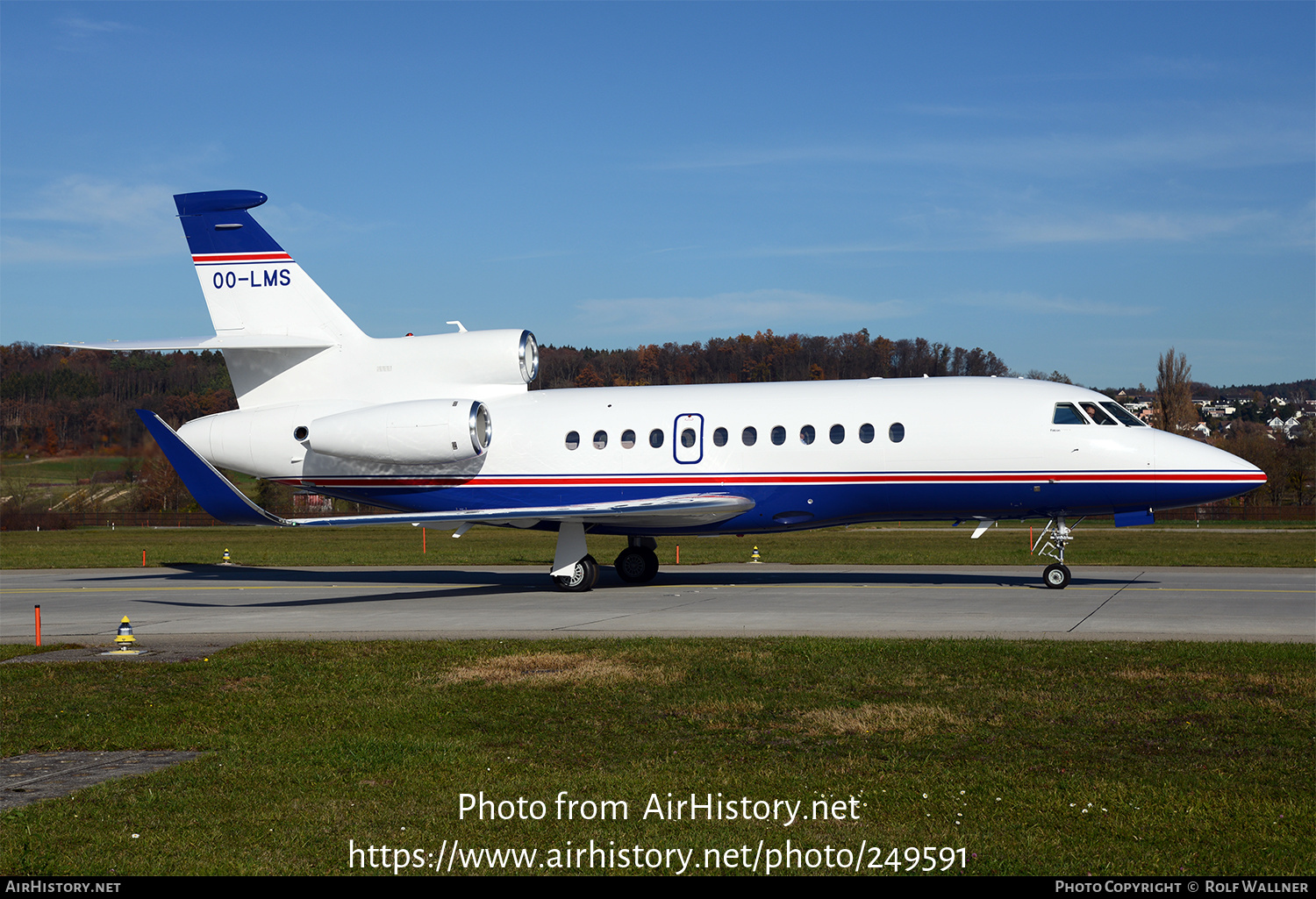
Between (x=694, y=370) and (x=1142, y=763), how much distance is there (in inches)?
2318

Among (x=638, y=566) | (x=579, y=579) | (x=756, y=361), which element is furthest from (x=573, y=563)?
(x=756, y=361)

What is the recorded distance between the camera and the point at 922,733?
9328mm

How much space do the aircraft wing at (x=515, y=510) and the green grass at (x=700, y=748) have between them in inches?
310

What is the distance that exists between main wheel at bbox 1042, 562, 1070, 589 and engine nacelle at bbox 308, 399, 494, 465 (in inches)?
477

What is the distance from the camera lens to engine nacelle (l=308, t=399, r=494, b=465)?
76.6 feet

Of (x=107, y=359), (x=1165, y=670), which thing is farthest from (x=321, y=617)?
(x=107, y=359)

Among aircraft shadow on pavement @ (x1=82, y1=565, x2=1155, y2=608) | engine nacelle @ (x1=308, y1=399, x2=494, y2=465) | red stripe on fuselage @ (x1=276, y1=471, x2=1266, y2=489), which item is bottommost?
aircraft shadow on pavement @ (x1=82, y1=565, x2=1155, y2=608)

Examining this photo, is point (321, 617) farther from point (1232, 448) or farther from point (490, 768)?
point (1232, 448)

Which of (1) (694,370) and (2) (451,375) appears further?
(1) (694,370)

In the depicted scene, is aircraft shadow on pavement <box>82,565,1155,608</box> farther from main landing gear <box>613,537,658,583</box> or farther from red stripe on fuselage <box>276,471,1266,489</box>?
red stripe on fuselage <box>276,471,1266,489</box>

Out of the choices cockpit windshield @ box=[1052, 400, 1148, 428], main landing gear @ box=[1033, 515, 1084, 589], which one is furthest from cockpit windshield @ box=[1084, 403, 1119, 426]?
main landing gear @ box=[1033, 515, 1084, 589]

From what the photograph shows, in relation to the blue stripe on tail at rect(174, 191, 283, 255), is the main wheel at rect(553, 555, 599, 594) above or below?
below

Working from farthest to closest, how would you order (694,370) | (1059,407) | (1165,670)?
1. (694,370)
2. (1059,407)
3. (1165,670)

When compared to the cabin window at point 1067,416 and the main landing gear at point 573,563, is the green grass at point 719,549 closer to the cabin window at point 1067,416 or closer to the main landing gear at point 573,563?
the main landing gear at point 573,563
